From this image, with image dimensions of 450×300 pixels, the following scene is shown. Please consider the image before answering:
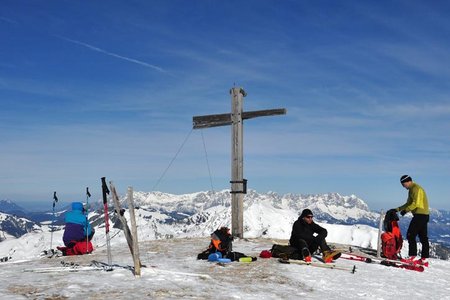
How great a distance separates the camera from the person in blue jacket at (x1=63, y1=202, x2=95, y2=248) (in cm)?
1816

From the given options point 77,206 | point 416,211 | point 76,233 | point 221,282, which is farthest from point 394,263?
point 77,206

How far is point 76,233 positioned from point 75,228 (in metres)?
0.22

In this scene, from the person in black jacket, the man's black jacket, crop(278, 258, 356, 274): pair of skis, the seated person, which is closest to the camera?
crop(278, 258, 356, 274): pair of skis

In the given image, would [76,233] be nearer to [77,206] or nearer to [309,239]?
[77,206]

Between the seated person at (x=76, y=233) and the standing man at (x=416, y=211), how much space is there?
41.3 ft

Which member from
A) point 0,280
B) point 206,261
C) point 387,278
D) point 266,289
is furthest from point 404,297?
point 0,280

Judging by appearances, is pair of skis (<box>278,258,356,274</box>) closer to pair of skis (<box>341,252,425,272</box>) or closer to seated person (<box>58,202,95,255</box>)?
pair of skis (<box>341,252,425,272</box>)

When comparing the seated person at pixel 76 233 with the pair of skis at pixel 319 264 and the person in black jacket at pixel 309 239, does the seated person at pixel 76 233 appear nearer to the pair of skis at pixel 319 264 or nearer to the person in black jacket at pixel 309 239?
the pair of skis at pixel 319 264

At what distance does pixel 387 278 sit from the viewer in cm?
1347

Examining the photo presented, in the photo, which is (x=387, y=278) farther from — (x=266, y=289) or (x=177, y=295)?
(x=177, y=295)

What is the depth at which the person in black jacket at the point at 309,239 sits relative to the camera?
49.9ft

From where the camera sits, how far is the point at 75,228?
59.8 feet

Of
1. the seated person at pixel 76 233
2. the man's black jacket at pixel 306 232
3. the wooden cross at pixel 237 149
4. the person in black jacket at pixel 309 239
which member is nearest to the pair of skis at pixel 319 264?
the person in black jacket at pixel 309 239

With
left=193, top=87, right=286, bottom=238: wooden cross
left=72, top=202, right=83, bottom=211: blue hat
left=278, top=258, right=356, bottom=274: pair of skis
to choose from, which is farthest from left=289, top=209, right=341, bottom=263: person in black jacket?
left=72, top=202, right=83, bottom=211: blue hat
